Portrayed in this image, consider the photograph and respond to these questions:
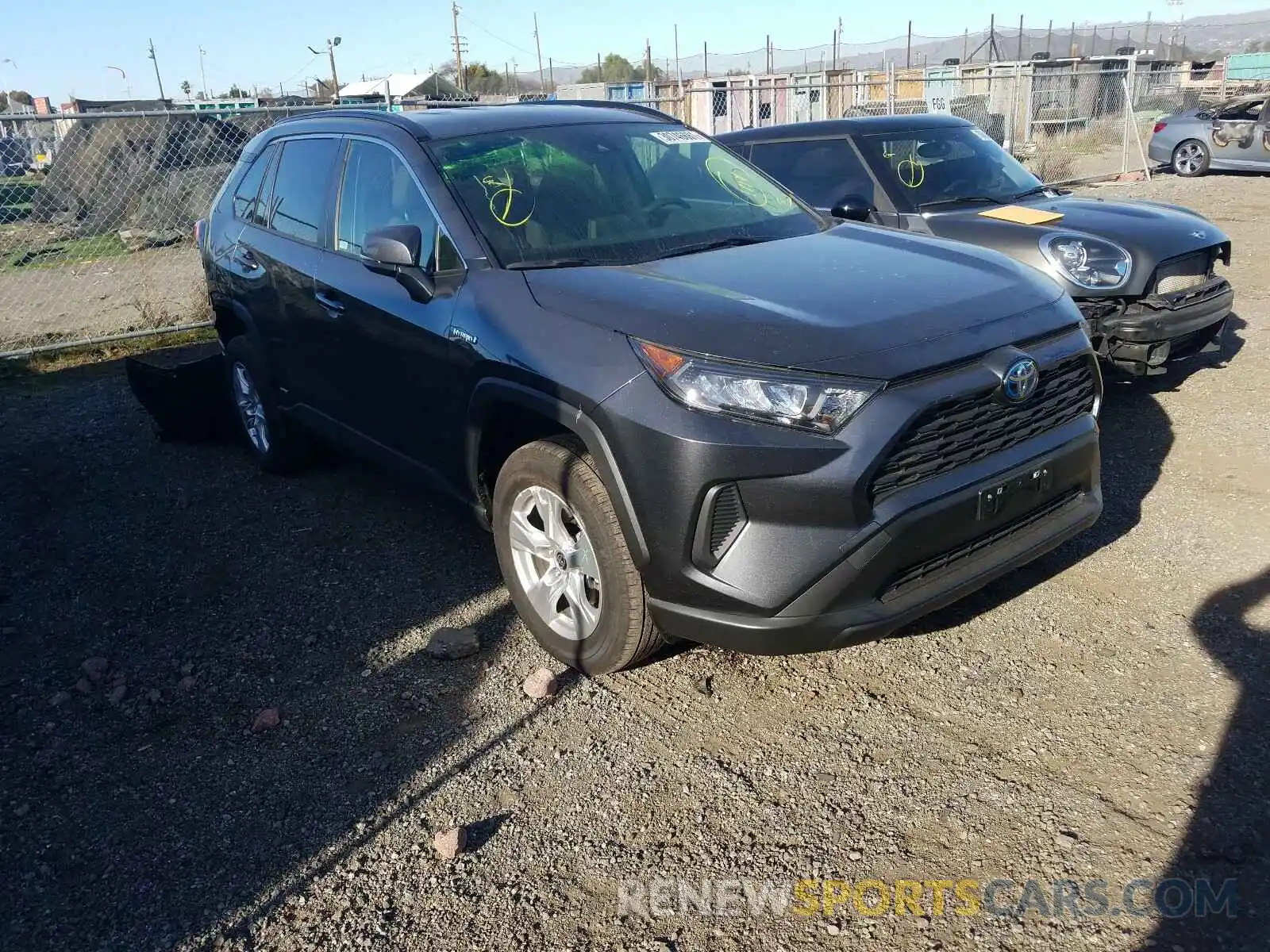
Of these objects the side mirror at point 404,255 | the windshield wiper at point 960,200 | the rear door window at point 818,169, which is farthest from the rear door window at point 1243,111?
the side mirror at point 404,255

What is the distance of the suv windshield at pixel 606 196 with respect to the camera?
3.70 m

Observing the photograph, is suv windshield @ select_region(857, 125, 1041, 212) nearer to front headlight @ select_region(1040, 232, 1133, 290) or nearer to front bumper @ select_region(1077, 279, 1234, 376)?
front headlight @ select_region(1040, 232, 1133, 290)

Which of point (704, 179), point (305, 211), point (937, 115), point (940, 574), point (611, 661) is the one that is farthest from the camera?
point (937, 115)

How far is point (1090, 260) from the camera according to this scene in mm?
5547

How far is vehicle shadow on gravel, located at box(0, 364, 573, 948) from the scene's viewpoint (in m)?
2.73

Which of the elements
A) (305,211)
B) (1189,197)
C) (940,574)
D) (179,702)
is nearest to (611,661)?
(940,574)

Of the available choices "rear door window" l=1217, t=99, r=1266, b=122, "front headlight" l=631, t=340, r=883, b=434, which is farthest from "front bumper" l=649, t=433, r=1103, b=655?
"rear door window" l=1217, t=99, r=1266, b=122

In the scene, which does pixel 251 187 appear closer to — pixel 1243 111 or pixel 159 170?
pixel 159 170

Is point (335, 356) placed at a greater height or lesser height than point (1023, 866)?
greater

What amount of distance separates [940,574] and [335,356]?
2778 millimetres

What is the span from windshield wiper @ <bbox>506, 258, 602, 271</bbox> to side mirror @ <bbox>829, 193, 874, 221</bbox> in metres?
2.78

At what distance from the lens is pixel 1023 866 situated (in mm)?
2535

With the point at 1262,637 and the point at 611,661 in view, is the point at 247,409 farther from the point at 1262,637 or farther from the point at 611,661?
the point at 1262,637

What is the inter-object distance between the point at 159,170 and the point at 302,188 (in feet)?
38.7
